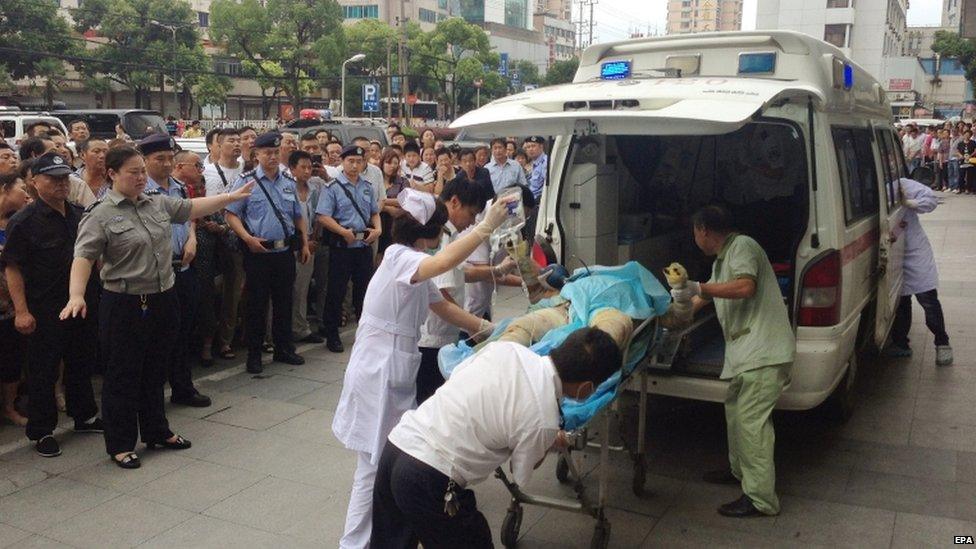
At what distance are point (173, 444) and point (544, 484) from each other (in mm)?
2320

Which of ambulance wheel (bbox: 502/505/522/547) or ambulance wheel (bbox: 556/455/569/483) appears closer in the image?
ambulance wheel (bbox: 502/505/522/547)

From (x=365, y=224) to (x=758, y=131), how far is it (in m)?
3.54

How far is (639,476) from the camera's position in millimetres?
4445

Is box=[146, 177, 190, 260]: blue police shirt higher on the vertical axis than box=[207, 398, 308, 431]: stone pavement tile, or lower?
higher

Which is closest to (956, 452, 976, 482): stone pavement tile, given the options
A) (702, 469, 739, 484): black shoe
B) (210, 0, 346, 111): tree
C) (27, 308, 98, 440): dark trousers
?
(702, 469, 739, 484): black shoe

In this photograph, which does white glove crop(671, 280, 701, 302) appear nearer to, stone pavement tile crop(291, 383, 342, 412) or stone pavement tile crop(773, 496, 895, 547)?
stone pavement tile crop(773, 496, 895, 547)

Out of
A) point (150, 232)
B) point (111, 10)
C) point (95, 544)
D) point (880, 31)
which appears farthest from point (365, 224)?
point (880, 31)

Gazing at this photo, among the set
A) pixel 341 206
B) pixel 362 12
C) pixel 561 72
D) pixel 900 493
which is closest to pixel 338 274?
pixel 341 206

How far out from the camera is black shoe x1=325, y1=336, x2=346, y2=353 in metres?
7.43

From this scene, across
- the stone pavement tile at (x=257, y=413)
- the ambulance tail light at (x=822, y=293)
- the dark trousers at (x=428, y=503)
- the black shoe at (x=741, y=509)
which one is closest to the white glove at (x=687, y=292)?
the ambulance tail light at (x=822, y=293)

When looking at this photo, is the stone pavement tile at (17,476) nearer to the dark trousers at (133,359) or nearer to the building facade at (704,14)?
the dark trousers at (133,359)

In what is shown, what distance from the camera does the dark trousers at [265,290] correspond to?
6668mm

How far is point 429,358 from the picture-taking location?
439cm

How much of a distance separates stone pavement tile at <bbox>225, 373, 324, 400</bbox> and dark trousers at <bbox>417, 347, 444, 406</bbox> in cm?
207
